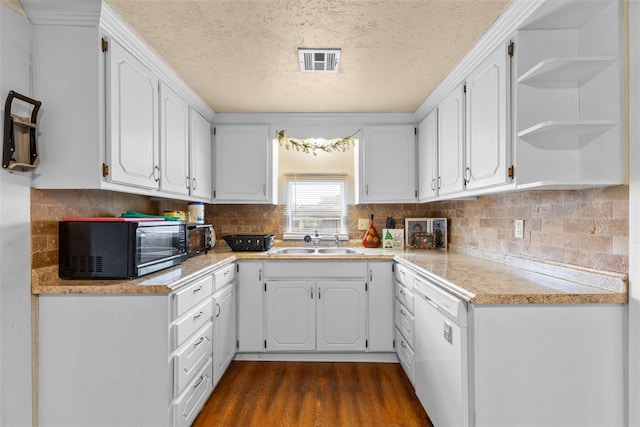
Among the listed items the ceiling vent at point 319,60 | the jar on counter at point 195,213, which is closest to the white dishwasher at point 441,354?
the ceiling vent at point 319,60

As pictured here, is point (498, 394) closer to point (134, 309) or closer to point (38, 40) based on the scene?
point (134, 309)

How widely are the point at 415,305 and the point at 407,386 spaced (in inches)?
27.3

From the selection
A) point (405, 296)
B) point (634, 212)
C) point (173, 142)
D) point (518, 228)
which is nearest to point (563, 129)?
point (634, 212)

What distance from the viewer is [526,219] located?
2.08m

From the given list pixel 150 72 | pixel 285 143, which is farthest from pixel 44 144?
pixel 285 143

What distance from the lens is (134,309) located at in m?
1.68

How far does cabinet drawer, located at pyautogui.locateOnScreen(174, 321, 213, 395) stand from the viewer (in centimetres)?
177

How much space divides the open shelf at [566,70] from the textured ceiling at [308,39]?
1.23ft

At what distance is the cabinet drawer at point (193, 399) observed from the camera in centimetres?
177

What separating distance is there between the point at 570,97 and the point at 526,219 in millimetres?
742

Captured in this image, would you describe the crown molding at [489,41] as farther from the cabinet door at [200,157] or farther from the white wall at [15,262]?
the white wall at [15,262]

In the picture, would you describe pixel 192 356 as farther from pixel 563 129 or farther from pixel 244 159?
pixel 563 129

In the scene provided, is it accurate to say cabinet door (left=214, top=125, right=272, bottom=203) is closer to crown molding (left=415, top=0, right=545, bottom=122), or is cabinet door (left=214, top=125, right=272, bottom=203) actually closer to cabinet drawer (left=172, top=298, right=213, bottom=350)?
cabinet drawer (left=172, top=298, right=213, bottom=350)

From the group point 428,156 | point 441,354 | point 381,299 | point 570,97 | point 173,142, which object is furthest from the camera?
point 428,156
